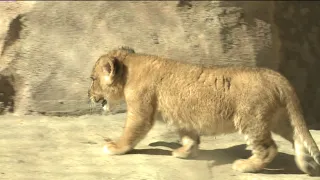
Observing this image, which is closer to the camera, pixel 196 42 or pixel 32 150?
pixel 32 150

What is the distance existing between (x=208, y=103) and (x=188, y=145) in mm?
482

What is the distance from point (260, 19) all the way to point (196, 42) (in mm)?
854

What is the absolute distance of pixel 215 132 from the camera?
5.36 meters

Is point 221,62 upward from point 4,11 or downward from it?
downward

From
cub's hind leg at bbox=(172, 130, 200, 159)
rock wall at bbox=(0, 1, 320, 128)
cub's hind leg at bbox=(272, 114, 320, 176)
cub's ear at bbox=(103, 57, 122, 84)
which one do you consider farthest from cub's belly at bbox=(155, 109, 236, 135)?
rock wall at bbox=(0, 1, 320, 128)

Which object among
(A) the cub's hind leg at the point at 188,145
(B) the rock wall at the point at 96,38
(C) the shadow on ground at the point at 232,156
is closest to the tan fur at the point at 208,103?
(A) the cub's hind leg at the point at 188,145

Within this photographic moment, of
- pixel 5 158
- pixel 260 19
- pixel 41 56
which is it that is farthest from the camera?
pixel 260 19

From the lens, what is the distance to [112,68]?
5609mm

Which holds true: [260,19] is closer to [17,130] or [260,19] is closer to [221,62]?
[221,62]

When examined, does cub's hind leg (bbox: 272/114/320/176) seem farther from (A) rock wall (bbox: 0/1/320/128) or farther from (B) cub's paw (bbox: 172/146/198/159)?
(A) rock wall (bbox: 0/1/320/128)

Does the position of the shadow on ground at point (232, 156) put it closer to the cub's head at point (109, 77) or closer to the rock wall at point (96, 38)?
the cub's head at point (109, 77)

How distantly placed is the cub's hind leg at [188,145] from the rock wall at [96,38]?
1501 millimetres

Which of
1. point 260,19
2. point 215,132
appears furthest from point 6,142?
point 260,19

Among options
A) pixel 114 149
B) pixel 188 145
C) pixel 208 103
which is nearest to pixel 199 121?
pixel 208 103
